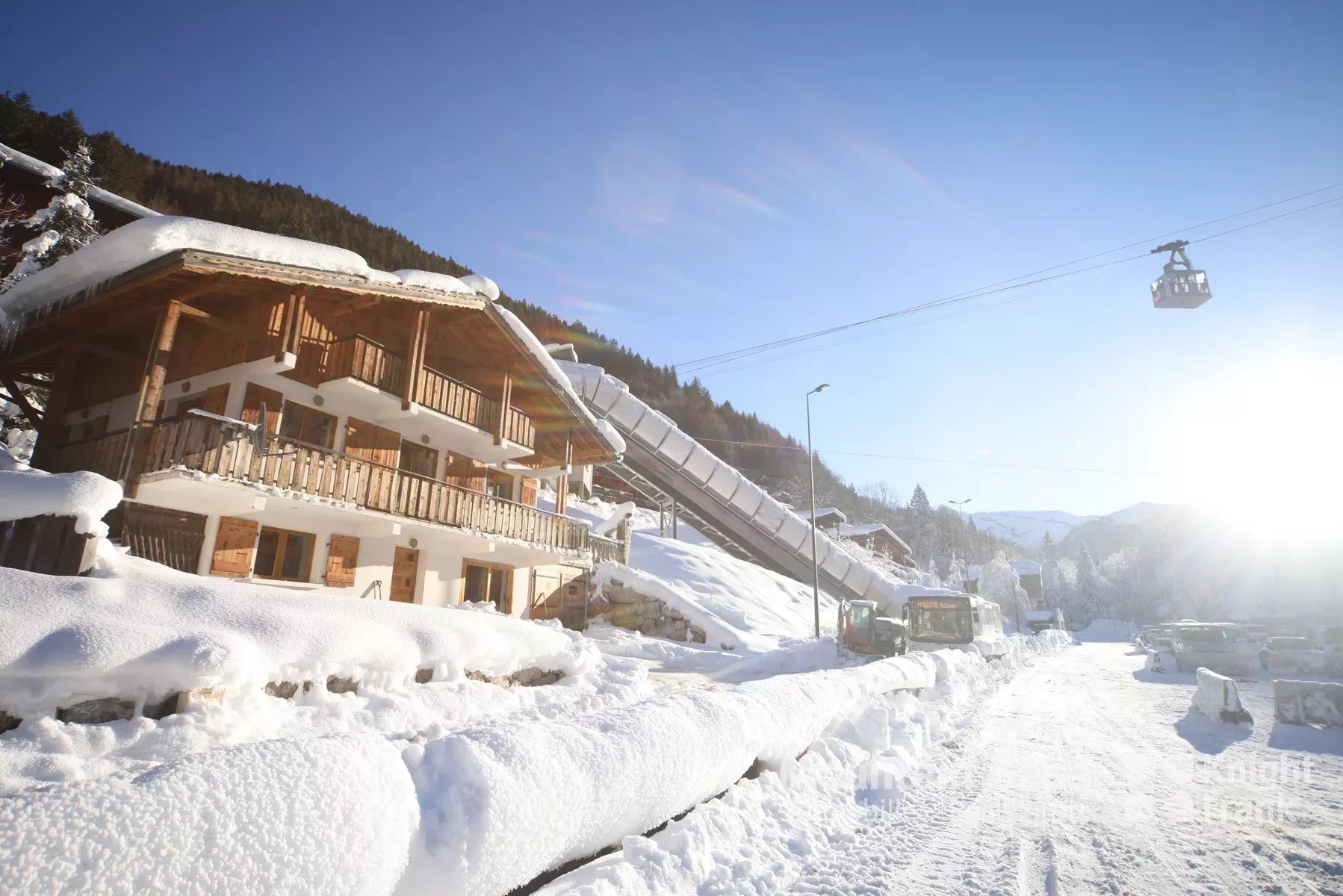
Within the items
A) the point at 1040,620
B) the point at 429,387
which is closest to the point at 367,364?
the point at 429,387

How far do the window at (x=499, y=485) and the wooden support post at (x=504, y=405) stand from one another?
7.64ft

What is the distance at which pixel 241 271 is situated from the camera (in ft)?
39.2

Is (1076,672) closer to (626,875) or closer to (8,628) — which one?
(626,875)

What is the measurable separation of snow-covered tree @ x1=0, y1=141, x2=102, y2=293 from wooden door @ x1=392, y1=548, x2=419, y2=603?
14626mm

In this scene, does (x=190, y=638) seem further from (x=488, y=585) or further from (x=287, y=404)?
(x=488, y=585)

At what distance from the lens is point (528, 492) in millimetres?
23984

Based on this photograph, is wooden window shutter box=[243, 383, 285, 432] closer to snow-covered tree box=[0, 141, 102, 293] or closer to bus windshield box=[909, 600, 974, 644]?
snow-covered tree box=[0, 141, 102, 293]

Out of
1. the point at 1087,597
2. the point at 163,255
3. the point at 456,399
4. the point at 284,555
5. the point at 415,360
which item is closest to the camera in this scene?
the point at 163,255

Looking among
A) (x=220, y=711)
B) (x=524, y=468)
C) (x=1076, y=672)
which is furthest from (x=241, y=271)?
(x=1076, y=672)

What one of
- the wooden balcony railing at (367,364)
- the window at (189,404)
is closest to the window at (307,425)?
the wooden balcony railing at (367,364)

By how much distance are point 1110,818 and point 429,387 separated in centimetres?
1639

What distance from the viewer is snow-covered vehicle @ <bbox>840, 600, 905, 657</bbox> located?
22188 millimetres

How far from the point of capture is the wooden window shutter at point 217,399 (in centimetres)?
1357

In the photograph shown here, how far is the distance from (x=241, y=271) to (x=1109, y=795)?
15.5m
